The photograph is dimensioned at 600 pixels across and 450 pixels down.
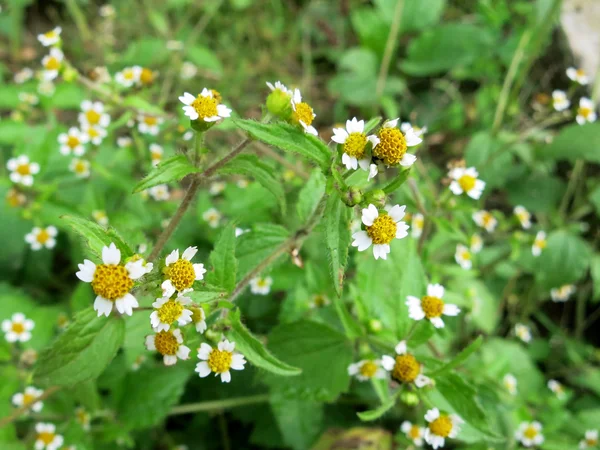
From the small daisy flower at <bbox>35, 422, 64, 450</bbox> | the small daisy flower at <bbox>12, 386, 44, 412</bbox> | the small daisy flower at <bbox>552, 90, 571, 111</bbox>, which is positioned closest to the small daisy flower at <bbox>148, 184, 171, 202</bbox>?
the small daisy flower at <bbox>12, 386, 44, 412</bbox>

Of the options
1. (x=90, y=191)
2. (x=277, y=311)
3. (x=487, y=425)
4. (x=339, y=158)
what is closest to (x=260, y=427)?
(x=277, y=311)

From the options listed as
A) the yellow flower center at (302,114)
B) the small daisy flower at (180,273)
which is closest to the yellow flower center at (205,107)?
the yellow flower center at (302,114)

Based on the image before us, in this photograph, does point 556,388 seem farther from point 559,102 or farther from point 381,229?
point 381,229

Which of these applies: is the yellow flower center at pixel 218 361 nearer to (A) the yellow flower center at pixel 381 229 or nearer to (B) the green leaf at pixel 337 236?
(B) the green leaf at pixel 337 236

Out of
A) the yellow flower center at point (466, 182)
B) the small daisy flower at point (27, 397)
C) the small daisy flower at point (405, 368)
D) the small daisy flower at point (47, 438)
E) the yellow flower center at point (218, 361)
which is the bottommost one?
the small daisy flower at point (47, 438)

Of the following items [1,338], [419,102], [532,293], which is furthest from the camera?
[419,102]

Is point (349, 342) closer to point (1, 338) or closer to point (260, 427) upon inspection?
point (260, 427)
